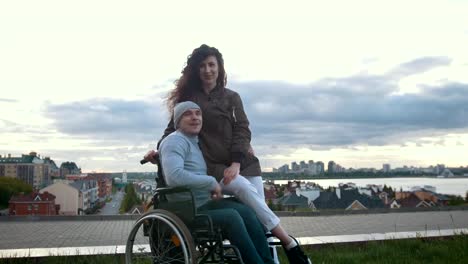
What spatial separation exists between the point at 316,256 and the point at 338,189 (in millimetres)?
8237

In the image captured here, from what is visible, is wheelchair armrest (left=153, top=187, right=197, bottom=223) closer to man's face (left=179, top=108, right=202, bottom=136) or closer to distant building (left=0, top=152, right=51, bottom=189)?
man's face (left=179, top=108, right=202, bottom=136)

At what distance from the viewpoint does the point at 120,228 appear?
8352mm

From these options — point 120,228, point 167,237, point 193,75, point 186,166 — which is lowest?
point 120,228

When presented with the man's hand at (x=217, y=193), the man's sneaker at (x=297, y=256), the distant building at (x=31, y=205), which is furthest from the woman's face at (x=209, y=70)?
the distant building at (x=31, y=205)

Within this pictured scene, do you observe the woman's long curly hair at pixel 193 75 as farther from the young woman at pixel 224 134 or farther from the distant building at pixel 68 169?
the distant building at pixel 68 169

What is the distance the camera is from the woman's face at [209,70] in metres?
3.77

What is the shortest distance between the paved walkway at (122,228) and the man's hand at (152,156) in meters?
2.85

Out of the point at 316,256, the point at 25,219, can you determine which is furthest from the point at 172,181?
the point at 25,219

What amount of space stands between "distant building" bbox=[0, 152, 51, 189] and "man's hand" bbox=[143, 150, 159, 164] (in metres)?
11.7

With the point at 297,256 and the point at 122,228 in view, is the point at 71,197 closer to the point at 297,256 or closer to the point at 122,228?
the point at 122,228

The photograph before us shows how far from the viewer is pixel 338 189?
1314 cm

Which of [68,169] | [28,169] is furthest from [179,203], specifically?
[68,169]

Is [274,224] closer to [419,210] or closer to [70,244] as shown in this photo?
[70,244]

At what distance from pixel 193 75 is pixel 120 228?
5137 mm
